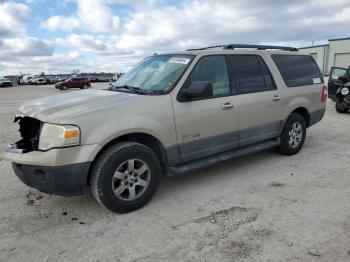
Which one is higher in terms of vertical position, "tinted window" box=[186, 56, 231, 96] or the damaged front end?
"tinted window" box=[186, 56, 231, 96]

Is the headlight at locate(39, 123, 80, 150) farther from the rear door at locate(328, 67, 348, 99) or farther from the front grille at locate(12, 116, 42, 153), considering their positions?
the rear door at locate(328, 67, 348, 99)

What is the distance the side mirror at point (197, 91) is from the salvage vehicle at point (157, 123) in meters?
0.01

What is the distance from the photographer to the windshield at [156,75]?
4398 millimetres

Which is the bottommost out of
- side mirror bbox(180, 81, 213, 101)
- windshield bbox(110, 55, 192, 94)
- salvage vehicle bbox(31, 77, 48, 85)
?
salvage vehicle bbox(31, 77, 48, 85)

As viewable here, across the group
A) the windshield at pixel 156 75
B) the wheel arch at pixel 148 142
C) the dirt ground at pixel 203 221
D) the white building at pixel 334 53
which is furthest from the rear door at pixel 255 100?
the white building at pixel 334 53

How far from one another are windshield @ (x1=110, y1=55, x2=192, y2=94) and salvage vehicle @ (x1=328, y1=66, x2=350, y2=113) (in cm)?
801

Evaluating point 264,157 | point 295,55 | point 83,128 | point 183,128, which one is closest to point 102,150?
point 83,128

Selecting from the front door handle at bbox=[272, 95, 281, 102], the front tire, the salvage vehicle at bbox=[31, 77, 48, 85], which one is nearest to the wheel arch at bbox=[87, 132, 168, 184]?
the front tire

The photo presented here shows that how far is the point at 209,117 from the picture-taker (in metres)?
4.57

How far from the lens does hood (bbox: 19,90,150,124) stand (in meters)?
3.63

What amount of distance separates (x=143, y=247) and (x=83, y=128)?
4.42ft

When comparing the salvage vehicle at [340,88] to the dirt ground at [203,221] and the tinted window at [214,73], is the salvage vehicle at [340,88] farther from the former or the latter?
the tinted window at [214,73]

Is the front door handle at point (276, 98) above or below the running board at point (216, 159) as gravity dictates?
above

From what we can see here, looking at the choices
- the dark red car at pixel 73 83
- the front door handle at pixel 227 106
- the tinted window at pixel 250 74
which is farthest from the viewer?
the dark red car at pixel 73 83
